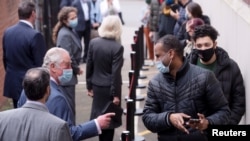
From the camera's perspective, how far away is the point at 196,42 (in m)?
6.92

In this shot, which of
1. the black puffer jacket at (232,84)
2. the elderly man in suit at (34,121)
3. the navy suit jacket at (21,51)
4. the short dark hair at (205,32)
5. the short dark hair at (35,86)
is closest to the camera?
the elderly man in suit at (34,121)

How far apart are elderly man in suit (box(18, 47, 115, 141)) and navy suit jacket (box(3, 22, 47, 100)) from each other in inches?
94.3

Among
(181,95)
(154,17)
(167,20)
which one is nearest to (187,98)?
(181,95)

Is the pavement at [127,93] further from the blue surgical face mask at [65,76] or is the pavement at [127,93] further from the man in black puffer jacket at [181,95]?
the man in black puffer jacket at [181,95]

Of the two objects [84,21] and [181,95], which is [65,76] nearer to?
[181,95]

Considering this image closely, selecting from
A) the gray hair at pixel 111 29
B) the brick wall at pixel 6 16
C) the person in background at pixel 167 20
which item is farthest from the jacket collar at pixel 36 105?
the person in background at pixel 167 20

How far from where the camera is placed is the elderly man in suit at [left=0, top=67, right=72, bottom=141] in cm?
512

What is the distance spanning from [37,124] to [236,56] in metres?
3.75

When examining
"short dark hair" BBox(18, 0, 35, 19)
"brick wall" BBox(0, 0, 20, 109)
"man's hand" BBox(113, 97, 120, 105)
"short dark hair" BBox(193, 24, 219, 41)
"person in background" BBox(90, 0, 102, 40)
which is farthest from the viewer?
"person in background" BBox(90, 0, 102, 40)

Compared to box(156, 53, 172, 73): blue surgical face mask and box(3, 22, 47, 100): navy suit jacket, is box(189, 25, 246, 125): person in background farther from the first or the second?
box(3, 22, 47, 100): navy suit jacket

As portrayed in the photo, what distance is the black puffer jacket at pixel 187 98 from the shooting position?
5.96m

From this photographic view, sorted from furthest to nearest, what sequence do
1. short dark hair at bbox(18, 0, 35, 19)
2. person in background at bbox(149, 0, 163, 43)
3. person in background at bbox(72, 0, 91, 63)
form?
person in background at bbox(72, 0, 91, 63) < person in background at bbox(149, 0, 163, 43) < short dark hair at bbox(18, 0, 35, 19)

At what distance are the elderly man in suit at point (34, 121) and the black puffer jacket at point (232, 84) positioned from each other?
2.09 m

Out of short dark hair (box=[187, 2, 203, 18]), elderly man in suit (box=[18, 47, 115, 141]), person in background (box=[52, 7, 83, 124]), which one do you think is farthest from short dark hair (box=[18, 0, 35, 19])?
elderly man in suit (box=[18, 47, 115, 141])
